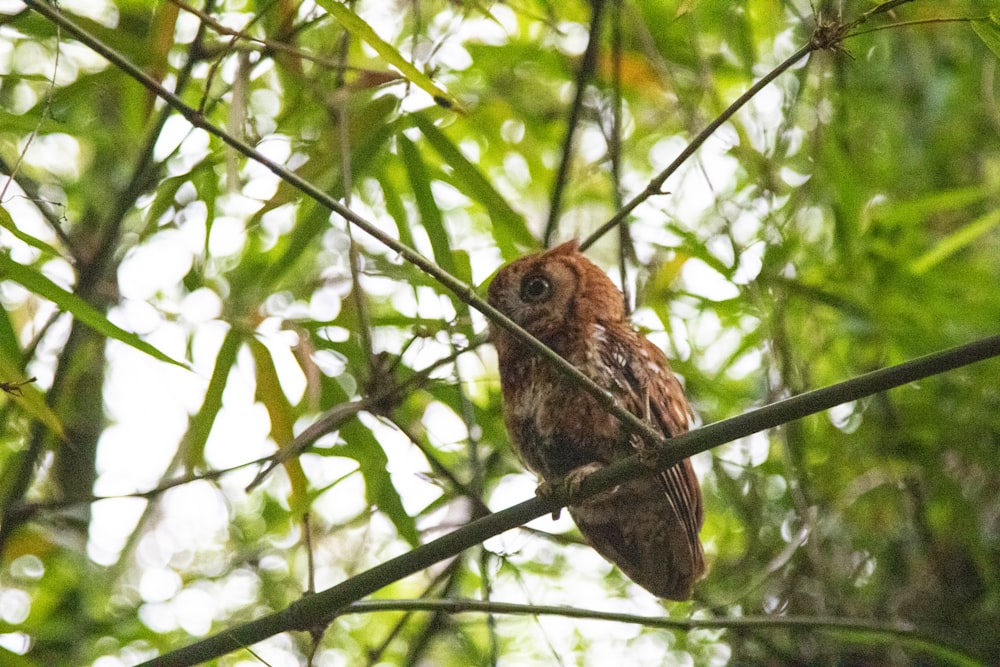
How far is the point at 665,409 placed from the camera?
90.1 inches

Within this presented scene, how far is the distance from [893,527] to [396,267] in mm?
1891

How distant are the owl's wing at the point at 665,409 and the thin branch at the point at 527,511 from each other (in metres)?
0.40

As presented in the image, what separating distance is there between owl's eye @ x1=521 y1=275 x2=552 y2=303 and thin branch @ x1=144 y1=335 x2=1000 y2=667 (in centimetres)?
69

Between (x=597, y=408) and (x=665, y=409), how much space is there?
0.15 metres

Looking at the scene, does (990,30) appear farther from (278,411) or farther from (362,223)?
(278,411)

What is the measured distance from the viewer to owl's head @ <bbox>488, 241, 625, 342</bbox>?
2.44m

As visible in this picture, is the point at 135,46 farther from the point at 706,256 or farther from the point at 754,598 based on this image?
the point at 754,598

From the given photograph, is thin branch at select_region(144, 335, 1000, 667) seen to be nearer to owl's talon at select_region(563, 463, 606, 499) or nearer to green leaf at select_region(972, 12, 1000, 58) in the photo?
owl's talon at select_region(563, 463, 606, 499)

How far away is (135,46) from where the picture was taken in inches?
92.5

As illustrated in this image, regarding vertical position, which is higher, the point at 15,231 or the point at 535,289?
the point at 535,289

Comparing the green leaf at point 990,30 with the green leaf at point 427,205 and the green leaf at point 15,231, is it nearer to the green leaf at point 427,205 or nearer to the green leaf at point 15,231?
→ the green leaf at point 427,205

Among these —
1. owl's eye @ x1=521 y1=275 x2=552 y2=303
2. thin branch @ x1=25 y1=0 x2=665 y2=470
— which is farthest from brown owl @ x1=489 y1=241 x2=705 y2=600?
thin branch @ x1=25 y1=0 x2=665 y2=470

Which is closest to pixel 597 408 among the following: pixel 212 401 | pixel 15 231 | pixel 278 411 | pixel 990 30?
pixel 278 411

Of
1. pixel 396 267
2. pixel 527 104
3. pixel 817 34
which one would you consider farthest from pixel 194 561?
pixel 817 34
